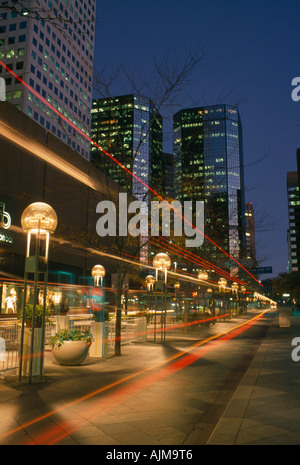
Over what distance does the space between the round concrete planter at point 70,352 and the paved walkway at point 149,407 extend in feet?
1.11

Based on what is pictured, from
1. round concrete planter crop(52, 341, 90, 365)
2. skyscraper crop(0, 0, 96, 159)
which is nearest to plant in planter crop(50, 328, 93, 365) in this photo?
round concrete planter crop(52, 341, 90, 365)

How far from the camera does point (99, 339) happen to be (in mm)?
12992

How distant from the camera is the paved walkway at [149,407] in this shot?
5109 millimetres

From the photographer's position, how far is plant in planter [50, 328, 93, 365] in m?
11.1

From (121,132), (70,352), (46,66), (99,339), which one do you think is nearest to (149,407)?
(70,352)

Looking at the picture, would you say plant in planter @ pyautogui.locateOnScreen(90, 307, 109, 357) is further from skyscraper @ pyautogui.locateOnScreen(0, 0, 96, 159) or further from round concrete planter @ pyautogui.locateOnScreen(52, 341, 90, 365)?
skyscraper @ pyautogui.locateOnScreen(0, 0, 96, 159)

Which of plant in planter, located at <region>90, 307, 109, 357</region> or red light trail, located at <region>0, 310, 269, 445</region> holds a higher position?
plant in planter, located at <region>90, 307, 109, 357</region>

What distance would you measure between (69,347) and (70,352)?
0.47 feet

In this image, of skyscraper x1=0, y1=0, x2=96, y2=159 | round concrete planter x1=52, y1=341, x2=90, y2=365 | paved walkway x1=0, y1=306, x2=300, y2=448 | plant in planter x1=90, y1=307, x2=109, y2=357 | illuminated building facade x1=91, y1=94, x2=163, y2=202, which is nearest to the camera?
paved walkway x1=0, y1=306, x2=300, y2=448

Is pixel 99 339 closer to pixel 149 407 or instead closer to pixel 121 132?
pixel 149 407

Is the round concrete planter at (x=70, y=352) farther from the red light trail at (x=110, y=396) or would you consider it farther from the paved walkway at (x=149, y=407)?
the red light trail at (x=110, y=396)

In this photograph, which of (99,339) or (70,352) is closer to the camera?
(70,352)
